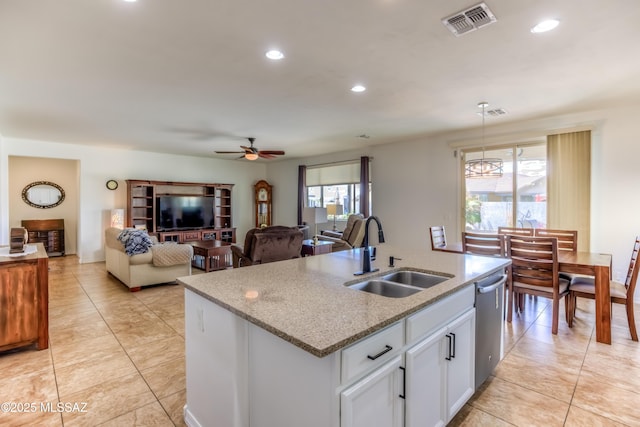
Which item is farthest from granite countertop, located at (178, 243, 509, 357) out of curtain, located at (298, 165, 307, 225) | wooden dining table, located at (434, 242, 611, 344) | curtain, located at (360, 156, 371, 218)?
Answer: curtain, located at (298, 165, 307, 225)

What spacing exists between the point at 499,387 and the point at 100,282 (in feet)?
19.3

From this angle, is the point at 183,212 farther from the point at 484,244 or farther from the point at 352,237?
the point at 484,244

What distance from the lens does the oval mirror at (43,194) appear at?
7816mm

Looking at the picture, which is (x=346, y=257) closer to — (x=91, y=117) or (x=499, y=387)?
(x=499, y=387)

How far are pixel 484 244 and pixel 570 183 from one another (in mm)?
2149

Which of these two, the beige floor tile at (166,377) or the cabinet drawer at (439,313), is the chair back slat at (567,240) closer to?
the cabinet drawer at (439,313)

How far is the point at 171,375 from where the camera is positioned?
8.23ft

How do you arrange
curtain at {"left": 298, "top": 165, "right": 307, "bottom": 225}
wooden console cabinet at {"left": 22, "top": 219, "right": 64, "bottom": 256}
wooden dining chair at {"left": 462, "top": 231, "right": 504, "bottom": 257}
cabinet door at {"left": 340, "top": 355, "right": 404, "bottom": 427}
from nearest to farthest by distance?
cabinet door at {"left": 340, "top": 355, "right": 404, "bottom": 427}
wooden dining chair at {"left": 462, "top": 231, "right": 504, "bottom": 257}
wooden console cabinet at {"left": 22, "top": 219, "right": 64, "bottom": 256}
curtain at {"left": 298, "top": 165, "right": 307, "bottom": 225}

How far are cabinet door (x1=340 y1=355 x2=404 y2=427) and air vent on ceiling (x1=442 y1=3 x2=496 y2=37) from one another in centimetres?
224

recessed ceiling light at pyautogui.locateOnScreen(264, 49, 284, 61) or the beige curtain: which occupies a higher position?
recessed ceiling light at pyautogui.locateOnScreen(264, 49, 284, 61)

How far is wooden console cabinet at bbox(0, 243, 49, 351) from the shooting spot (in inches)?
108

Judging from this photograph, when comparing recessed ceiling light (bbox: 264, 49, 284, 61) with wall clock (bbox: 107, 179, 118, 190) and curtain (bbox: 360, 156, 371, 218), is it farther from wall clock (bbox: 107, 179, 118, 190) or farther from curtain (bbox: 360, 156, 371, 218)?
wall clock (bbox: 107, 179, 118, 190)

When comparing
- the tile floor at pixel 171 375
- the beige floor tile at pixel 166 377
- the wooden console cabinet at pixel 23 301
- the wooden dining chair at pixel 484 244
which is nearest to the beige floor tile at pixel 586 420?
the tile floor at pixel 171 375

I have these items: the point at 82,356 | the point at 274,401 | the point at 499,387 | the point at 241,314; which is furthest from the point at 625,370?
the point at 82,356
